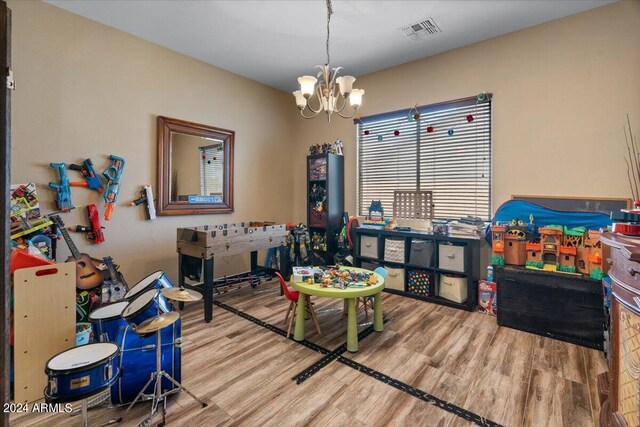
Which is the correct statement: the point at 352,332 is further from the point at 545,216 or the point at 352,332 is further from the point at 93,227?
the point at 93,227

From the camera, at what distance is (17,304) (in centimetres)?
191

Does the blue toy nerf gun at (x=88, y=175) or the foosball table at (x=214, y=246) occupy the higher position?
the blue toy nerf gun at (x=88, y=175)

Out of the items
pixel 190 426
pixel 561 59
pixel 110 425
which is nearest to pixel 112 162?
pixel 110 425

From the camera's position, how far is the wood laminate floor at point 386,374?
5.78 feet

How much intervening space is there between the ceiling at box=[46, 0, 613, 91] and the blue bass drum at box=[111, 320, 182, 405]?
2972 millimetres

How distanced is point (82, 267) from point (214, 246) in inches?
45.9

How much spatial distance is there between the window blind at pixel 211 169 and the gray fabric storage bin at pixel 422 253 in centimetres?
282

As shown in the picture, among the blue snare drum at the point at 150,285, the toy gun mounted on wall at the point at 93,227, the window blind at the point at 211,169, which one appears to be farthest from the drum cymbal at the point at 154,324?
the window blind at the point at 211,169

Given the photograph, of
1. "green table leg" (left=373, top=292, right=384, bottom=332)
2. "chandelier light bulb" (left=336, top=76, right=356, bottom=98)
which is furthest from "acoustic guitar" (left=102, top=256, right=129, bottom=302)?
"chandelier light bulb" (left=336, top=76, right=356, bottom=98)

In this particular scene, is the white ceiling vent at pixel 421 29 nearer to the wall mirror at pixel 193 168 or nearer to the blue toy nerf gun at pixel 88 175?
the wall mirror at pixel 193 168

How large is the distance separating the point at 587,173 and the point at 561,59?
1227 millimetres

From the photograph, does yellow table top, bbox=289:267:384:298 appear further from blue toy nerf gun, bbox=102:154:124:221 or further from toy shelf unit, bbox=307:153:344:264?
blue toy nerf gun, bbox=102:154:124:221

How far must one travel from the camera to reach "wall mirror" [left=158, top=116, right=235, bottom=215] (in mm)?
3746

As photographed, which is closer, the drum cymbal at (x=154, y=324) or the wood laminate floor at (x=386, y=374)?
the drum cymbal at (x=154, y=324)
